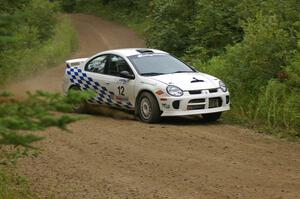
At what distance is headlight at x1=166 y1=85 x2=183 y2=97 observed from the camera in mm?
12586

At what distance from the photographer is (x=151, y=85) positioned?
1288cm

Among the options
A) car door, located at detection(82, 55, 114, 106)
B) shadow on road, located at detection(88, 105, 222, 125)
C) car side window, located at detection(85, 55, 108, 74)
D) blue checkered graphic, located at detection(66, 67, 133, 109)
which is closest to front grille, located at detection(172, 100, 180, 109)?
shadow on road, located at detection(88, 105, 222, 125)

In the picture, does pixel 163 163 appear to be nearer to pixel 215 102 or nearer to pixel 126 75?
pixel 215 102

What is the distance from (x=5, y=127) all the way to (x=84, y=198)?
350 cm

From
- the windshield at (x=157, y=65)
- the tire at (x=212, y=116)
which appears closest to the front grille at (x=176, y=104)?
the tire at (x=212, y=116)

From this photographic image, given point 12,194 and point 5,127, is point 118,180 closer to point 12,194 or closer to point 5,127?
point 12,194

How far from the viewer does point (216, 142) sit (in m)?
10.9

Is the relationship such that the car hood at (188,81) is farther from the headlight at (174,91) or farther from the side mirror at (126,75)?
the side mirror at (126,75)

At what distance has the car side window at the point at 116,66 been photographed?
13883mm

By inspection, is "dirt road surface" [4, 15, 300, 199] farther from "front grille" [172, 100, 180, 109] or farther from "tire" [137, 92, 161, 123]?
"front grille" [172, 100, 180, 109]

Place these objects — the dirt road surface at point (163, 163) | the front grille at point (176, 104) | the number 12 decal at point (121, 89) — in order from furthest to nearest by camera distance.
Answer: the number 12 decal at point (121, 89) → the front grille at point (176, 104) → the dirt road surface at point (163, 163)

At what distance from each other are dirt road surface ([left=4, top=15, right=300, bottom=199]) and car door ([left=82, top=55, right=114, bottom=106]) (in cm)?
69

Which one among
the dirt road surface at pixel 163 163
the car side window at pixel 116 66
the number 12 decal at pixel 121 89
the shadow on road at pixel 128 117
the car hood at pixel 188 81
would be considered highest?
the car side window at pixel 116 66

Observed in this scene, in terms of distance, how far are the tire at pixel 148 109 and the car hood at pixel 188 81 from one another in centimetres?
42
